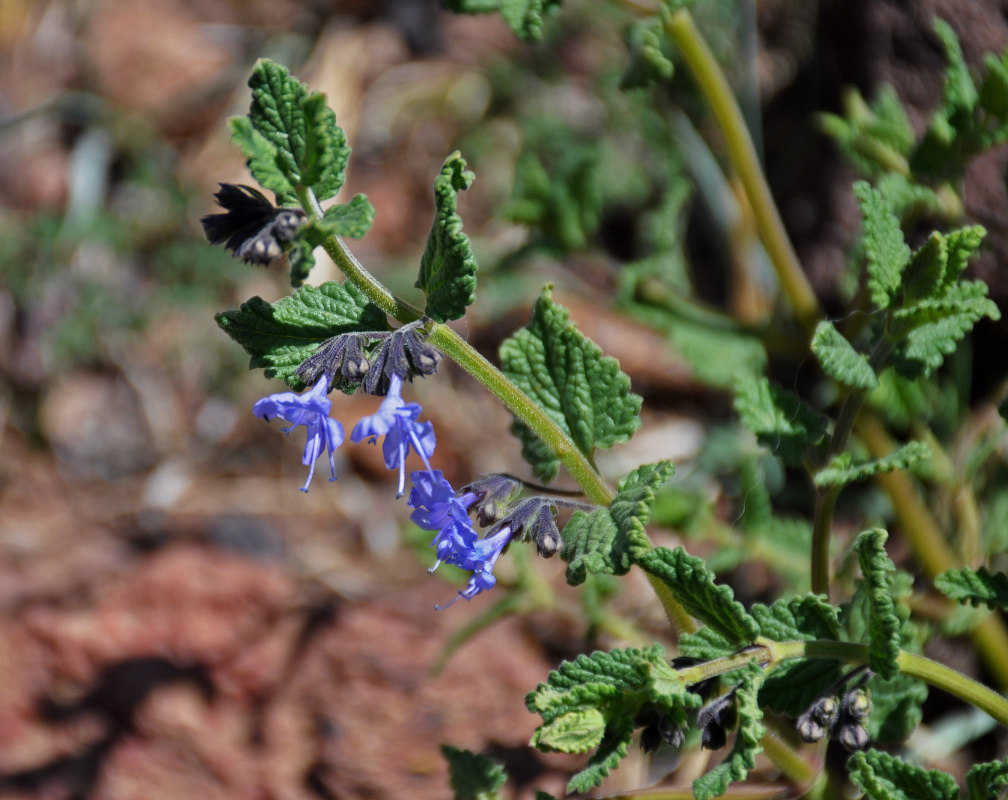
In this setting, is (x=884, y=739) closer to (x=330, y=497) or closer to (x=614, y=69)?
(x=330, y=497)

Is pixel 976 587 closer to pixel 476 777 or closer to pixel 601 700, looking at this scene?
pixel 601 700

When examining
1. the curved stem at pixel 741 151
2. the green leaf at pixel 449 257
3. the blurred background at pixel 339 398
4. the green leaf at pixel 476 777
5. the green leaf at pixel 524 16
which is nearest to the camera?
the green leaf at pixel 449 257

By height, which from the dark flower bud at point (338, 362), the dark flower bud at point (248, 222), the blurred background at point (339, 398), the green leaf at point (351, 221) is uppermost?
the green leaf at point (351, 221)

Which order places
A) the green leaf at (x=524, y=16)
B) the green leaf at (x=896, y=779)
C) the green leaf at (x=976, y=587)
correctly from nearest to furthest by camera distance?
the green leaf at (x=896, y=779)
the green leaf at (x=976, y=587)
the green leaf at (x=524, y=16)

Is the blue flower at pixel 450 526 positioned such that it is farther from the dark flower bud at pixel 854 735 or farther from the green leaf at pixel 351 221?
the dark flower bud at pixel 854 735

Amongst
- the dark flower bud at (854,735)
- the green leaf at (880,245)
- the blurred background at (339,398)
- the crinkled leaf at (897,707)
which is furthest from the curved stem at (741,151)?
the dark flower bud at (854,735)

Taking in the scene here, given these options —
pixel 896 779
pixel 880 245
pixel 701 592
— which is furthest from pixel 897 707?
pixel 880 245
